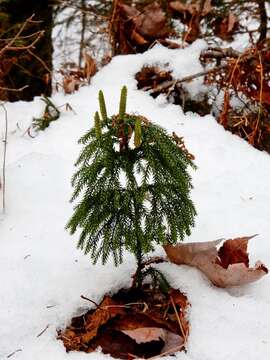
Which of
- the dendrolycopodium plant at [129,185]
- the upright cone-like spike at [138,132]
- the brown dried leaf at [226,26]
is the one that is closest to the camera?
the upright cone-like spike at [138,132]

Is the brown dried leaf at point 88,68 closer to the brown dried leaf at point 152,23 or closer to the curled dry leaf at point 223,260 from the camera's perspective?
the brown dried leaf at point 152,23

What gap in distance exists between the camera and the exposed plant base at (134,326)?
178cm

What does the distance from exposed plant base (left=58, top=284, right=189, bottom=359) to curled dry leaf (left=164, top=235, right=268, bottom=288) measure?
171 millimetres

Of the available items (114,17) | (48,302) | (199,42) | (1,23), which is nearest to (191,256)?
(48,302)

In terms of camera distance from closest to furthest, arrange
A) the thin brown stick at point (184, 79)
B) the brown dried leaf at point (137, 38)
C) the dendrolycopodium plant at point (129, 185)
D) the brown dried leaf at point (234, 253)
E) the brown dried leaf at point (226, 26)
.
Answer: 1. the dendrolycopodium plant at point (129, 185)
2. the brown dried leaf at point (234, 253)
3. the thin brown stick at point (184, 79)
4. the brown dried leaf at point (137, 38)
5. the brown dried leaf at point (226, 26)

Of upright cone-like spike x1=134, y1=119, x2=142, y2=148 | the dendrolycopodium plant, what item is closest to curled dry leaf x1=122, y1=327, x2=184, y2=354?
the dendrolycopodium plant

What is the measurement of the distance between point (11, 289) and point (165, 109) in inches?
78.0

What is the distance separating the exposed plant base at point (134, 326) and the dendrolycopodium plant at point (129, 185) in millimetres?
263

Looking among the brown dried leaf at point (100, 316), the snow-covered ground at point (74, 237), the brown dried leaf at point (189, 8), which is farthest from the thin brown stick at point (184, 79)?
the brown dried leaf at point (100, 316)

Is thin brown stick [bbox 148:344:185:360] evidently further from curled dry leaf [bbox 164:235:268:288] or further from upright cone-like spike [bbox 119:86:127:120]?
upright cone-like spike [bbox 119:86:127:120]

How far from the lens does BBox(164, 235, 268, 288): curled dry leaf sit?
1.92 m

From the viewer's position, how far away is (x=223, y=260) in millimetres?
2023

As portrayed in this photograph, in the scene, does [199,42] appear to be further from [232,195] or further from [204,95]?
[232,195]

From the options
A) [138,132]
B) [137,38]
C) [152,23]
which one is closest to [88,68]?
[137,38]
